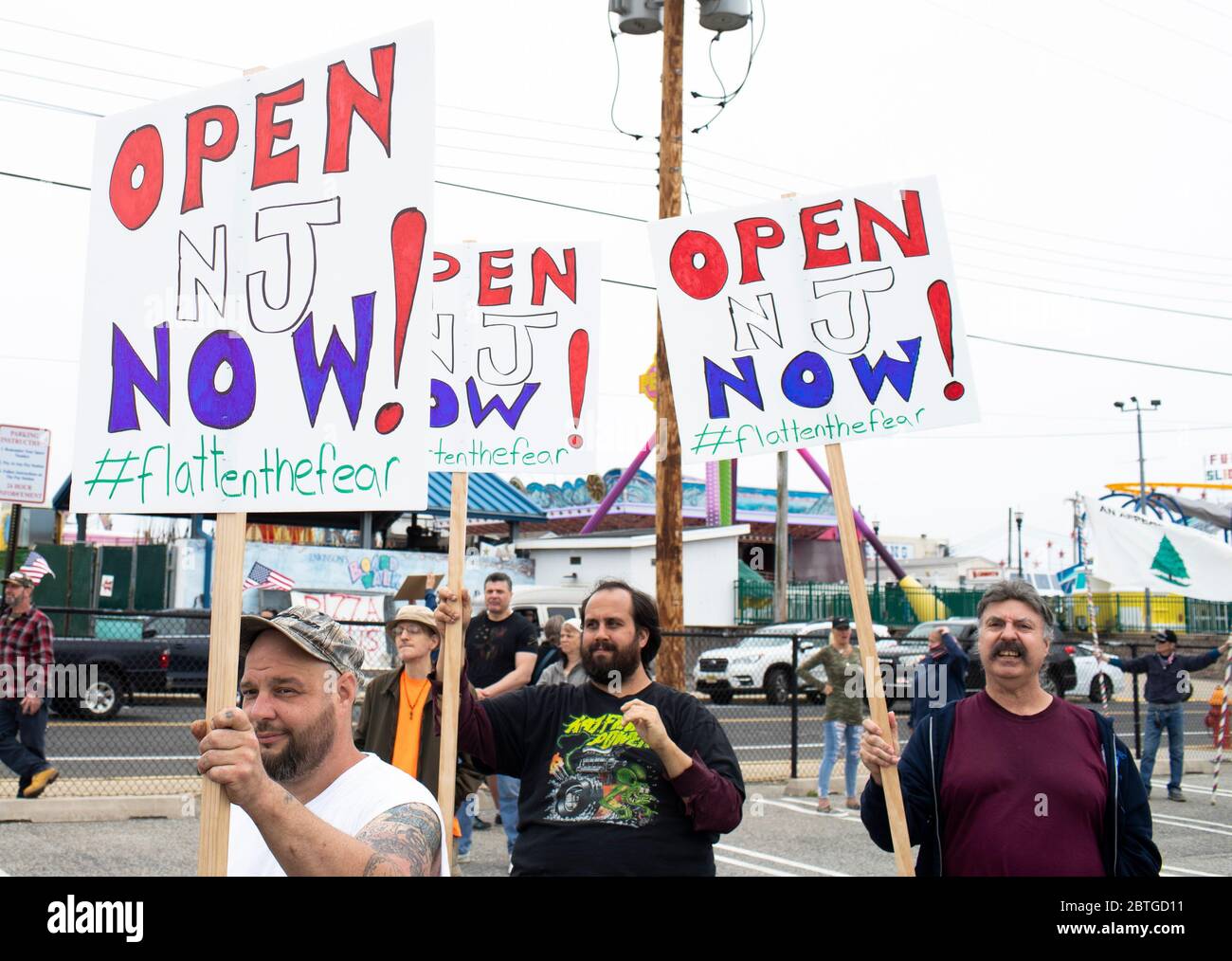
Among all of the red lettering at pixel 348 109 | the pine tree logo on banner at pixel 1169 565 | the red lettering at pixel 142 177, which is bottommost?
the pine tree logo on banner at pixel 1169 565

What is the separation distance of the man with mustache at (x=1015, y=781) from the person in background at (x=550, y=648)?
567cm

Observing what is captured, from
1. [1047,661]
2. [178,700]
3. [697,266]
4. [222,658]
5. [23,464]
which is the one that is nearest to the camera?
[222,658]

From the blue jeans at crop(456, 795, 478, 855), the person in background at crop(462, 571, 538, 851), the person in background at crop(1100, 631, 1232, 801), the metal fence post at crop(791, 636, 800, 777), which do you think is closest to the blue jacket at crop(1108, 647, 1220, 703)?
the person in background at crop(1100, 631, 1232, 801)

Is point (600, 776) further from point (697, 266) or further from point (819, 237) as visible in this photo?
point (819, 237)

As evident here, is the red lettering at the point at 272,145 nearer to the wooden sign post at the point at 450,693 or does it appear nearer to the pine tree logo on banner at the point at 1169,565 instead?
the wooden sign post at the point at 450,693

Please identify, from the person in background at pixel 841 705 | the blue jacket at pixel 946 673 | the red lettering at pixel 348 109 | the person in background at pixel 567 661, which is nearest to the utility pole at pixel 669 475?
the person in background at pixel 841 705

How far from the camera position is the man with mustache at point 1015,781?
3432mm

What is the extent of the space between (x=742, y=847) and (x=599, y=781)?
21.0 feet

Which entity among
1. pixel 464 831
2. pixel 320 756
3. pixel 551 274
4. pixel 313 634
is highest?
pixel 551 274

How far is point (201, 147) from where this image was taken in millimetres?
3404

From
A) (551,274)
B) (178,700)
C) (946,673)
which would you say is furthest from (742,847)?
Answer: (178,700)

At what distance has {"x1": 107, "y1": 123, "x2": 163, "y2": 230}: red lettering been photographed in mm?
3438

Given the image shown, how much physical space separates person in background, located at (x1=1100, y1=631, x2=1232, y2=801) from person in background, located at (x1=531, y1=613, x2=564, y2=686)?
6.98 meters

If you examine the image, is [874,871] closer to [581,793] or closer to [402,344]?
[581,793]
